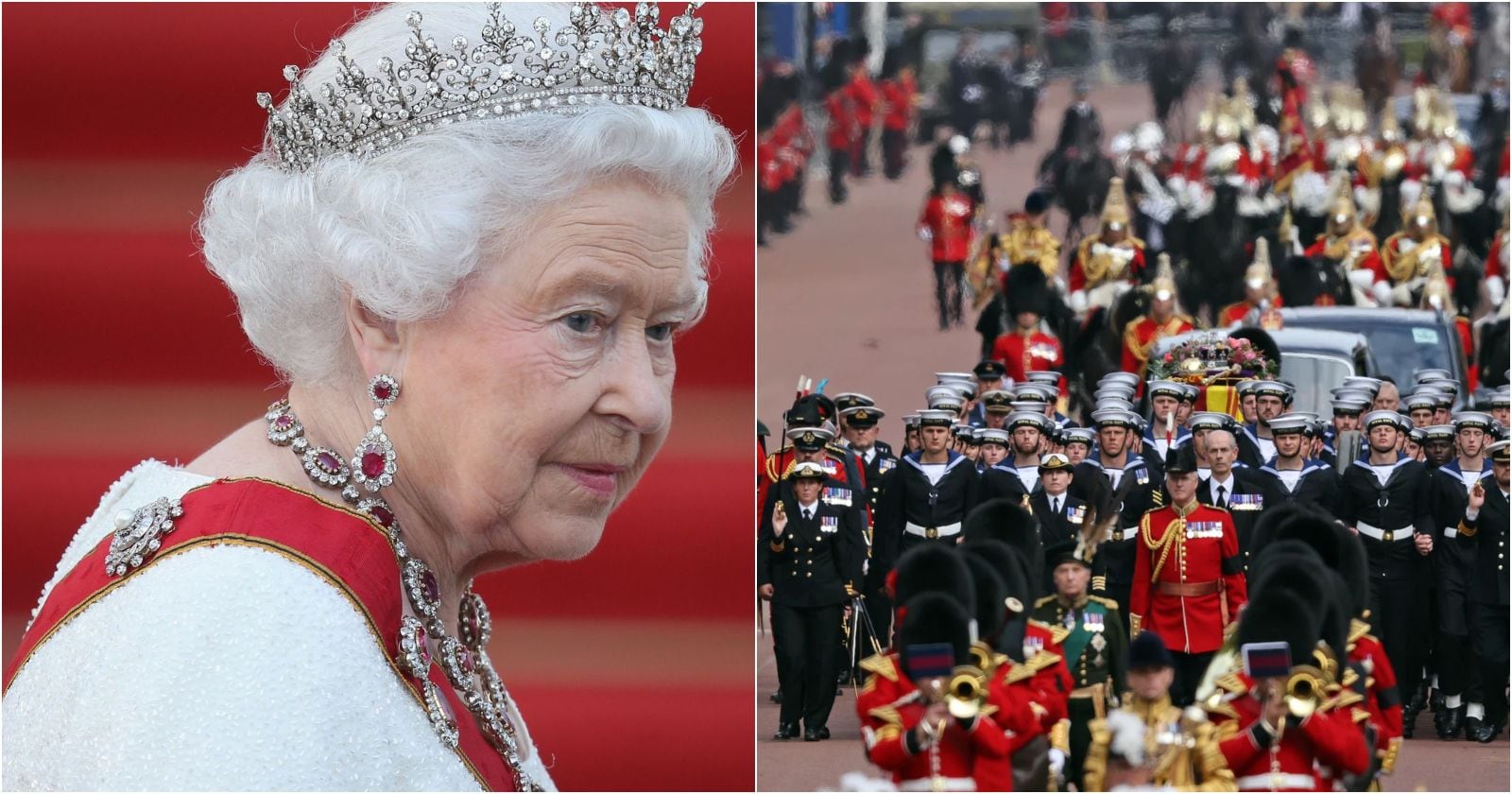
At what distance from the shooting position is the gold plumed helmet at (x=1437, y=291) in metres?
12.2

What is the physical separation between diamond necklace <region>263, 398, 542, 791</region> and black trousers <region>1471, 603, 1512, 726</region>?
2.16m

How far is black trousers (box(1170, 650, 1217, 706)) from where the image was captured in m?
2.32

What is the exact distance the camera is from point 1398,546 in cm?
529

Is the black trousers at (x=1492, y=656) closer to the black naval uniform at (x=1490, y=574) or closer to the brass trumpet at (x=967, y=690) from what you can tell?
the black naval uniform at (x=1490, y=574)

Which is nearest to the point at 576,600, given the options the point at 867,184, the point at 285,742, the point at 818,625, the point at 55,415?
the point at 818,625

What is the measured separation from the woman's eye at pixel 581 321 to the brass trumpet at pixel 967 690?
24.6 inches

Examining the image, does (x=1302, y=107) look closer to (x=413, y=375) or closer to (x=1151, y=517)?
(x=1151, y=517)

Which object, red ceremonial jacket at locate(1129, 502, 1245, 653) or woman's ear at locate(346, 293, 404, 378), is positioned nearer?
woman's ear at locate(346, 293, 404, 378)

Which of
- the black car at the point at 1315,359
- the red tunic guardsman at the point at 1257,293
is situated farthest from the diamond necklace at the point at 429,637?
the red tunic guardsman at the point at 1257,293

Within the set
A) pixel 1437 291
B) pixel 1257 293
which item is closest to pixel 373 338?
pixel 1257 293

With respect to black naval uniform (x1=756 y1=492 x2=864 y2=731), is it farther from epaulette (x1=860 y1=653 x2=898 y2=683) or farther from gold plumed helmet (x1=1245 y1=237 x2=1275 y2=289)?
gold plumed helmet (x1=1245 y1=237 x2=1275 y2=289)

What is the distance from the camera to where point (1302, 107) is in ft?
72.6

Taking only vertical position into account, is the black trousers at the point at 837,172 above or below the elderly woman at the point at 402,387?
above

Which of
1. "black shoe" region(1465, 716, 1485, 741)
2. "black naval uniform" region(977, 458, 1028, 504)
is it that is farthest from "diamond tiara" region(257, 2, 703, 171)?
"black shoe" region(1465, 716, 1485, 741)
